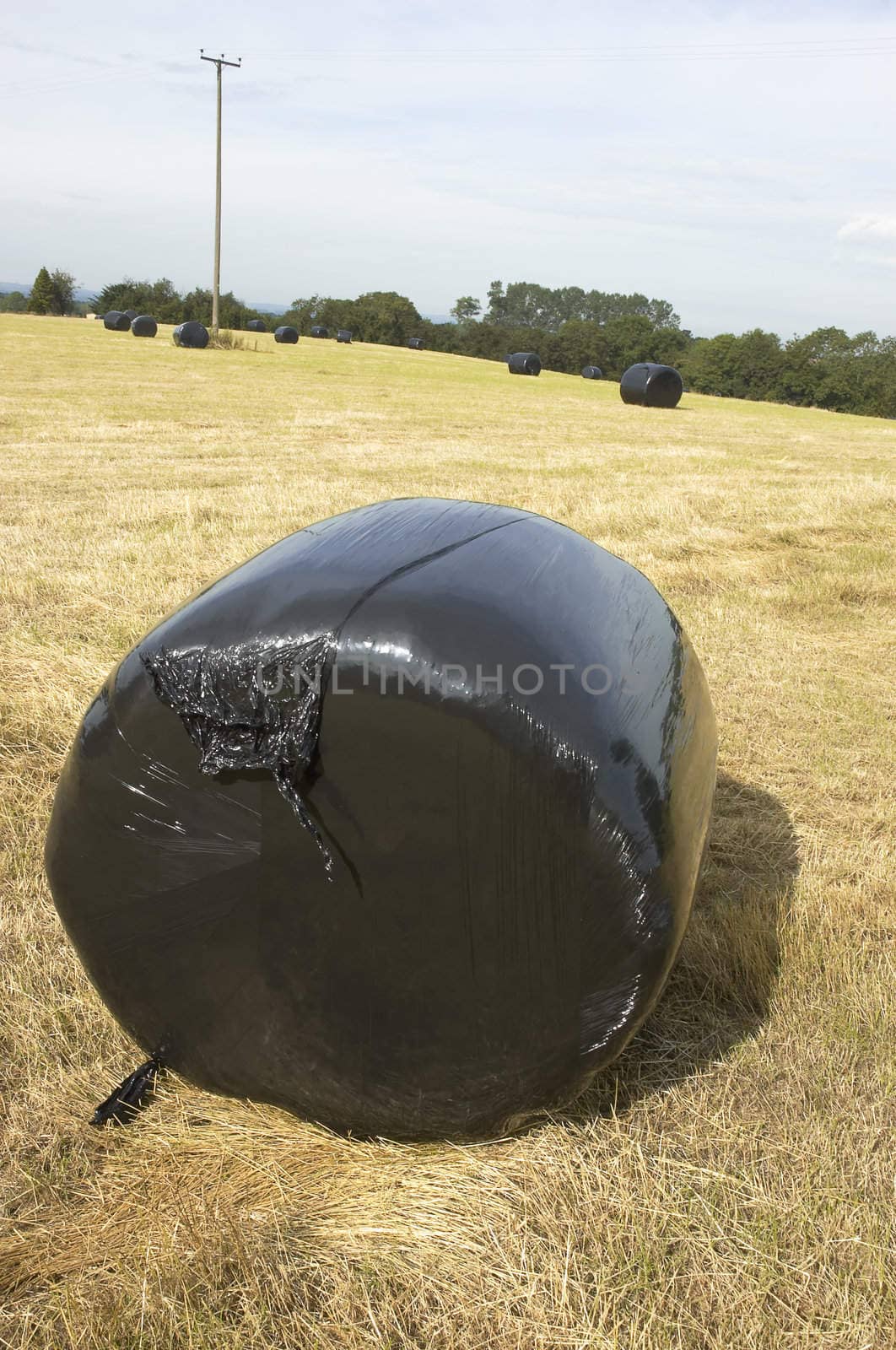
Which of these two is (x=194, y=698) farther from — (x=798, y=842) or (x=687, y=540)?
(x=687, y=540)

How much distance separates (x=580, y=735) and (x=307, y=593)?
66 cm

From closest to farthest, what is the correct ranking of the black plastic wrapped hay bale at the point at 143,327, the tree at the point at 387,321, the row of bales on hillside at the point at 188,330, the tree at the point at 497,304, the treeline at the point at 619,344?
the row of bales on hillside at the point at 188,330 → the black plastic wrapped hay bale at the point at 143,327 → the treeline at the point at 619,344 → the tree at the point at 387,321 → the tree at the point at 497,304

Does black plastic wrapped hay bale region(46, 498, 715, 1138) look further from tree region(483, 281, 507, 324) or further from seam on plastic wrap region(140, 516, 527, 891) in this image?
tree region(483, 281, 507, 324)

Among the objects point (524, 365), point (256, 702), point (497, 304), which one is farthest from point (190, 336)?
point (497, 304)

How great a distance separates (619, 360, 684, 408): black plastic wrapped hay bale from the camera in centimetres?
3036

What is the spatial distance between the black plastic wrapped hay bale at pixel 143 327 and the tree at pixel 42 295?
21331 mm

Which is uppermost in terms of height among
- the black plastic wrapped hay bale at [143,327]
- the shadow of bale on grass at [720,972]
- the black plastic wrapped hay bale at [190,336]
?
the black plastic wrapped hay bale at [143,327]

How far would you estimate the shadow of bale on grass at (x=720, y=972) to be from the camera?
268 cm

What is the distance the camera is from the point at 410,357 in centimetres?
4909

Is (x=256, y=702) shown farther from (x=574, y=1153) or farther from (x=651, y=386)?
(x=651, y=386)

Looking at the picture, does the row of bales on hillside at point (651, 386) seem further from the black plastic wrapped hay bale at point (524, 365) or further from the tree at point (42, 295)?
the tree at point (42, 295)

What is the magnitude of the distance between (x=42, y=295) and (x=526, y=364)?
34.9 meters

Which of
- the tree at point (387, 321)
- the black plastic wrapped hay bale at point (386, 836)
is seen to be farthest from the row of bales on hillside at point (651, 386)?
the tree at point (387, 321)

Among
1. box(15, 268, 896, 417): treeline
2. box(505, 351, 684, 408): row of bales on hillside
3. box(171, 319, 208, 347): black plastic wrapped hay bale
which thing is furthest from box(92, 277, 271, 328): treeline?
box(505, 351, 684, 408): row of bales on hillside
